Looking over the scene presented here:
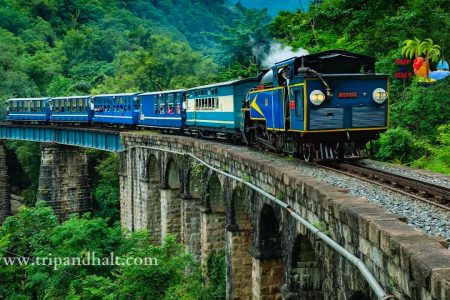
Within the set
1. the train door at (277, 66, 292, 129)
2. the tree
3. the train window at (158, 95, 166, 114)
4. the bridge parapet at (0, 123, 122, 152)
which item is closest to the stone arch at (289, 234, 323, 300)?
the train door at (277, 66, 292, 129)

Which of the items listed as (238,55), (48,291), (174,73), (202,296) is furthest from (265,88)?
(174,73)

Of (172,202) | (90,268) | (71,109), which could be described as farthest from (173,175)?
(71,109)

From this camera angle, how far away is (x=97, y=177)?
48656mm

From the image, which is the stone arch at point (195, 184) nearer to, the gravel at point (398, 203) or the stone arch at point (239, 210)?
the stone arch at point (239, 210)

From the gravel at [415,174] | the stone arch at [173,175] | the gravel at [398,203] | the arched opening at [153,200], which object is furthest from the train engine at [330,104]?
the arched opening at [153,200]

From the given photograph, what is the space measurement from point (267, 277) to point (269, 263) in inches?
13.8

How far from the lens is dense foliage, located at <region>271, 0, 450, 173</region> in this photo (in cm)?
1808

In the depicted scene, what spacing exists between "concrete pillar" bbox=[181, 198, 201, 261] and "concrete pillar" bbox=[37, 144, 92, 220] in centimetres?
2117

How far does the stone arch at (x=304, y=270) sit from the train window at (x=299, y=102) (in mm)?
3787

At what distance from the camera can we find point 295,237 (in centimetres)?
1007

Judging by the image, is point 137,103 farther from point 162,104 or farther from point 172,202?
point 172,202

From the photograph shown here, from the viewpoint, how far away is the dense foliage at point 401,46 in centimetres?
1808

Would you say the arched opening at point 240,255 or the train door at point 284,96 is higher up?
the train door at point 284,96

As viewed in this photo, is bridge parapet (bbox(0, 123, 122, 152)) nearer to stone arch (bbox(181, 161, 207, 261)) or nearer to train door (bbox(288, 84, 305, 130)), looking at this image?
stone arch (bbox(181, 161, 207, 261))
